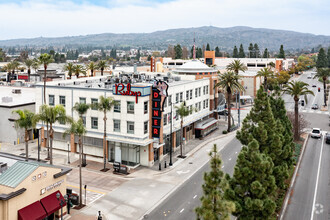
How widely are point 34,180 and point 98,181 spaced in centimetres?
1378

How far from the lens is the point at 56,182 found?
3089cm

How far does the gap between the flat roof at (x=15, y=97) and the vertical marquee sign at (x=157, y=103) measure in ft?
83.0

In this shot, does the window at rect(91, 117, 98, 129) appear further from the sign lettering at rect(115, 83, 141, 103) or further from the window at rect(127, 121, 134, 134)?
the sign lettering at rect(115, 83, 141, 103)

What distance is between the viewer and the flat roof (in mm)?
58522

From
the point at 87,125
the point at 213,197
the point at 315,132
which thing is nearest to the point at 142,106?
the point at 87,125

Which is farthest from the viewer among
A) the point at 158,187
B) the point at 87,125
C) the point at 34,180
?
the point at 87,125

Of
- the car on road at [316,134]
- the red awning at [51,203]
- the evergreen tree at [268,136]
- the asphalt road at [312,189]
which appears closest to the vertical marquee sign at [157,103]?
the evergreen tree at [268,136]

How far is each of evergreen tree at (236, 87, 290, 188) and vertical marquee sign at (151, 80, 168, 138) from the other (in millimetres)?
12440

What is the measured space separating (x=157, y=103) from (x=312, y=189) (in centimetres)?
2177

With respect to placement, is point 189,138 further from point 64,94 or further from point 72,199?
point 72,199

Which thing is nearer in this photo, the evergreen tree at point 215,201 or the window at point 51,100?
the evergreen tree at point 215,201

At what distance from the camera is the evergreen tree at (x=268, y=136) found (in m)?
31.5

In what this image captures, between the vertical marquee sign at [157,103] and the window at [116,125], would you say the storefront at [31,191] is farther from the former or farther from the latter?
the vertical marquee sign at [157,103]

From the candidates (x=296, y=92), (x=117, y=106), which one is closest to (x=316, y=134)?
(x=296, y=92)
